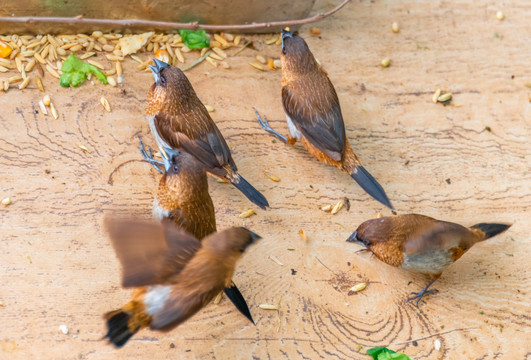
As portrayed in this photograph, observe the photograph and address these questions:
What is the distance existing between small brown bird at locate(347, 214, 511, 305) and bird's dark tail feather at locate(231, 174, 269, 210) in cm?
66

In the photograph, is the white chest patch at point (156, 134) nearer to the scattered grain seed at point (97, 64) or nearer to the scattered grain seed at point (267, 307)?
the scattered grain seed at point (97, 64)

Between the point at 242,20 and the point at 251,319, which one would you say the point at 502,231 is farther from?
the point at 242,20

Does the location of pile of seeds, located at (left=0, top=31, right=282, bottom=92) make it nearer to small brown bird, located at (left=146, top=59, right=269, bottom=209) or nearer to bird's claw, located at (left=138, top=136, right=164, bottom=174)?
small brown bird, located at (left=146, top=59, right=269, bottom=209)

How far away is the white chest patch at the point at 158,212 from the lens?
408 centimetres

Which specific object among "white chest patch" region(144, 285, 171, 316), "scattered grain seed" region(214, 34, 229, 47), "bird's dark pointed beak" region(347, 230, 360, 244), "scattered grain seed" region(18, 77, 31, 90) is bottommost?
"white chest patch" region(144, 285, 171, 316)

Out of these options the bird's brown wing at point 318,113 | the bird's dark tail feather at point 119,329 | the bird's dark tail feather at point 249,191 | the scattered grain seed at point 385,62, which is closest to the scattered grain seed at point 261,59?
the bird's brown wing at point 318,113

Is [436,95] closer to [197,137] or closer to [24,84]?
[197,137]

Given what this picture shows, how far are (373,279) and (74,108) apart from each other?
237 cm

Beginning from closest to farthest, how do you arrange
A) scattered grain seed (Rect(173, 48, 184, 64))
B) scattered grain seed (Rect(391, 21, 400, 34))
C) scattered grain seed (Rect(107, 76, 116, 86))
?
A: scattered grain seed (Rect(107, 76, 116, 86))
scattered grain seed (Rect(173, 48, 184, 64))
scattered grain seed (Rect(391, 21, 400, 34))

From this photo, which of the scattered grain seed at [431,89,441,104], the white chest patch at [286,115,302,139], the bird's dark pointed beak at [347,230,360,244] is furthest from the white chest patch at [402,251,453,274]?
the scattered grain seed at [431,89,441,104]

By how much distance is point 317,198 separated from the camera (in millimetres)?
4602

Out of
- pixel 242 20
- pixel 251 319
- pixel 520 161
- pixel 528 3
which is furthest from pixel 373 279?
pixel 528 3

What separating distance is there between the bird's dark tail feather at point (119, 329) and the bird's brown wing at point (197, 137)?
A: 118cm

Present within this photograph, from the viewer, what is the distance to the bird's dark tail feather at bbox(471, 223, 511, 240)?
14.3 ft
